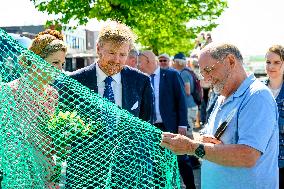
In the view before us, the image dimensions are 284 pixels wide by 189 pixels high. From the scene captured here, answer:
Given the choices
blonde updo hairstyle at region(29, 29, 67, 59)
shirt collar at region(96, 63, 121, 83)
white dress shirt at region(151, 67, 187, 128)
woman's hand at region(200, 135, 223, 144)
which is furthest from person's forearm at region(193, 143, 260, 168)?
white dress shirt at region(151, 67, 187, 128)

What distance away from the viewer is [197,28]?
24.5m

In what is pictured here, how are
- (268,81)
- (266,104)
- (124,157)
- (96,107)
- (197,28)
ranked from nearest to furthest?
(266,104) < (96,107) < (124,157) < (268,81) < (197,28)

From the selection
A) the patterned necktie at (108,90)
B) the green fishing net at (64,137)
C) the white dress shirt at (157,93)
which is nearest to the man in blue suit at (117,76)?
the patterned necktie at (108,90)

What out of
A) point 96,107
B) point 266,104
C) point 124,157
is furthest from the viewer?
point 124,157

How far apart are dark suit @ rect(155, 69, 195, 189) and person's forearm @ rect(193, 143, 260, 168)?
340 cm

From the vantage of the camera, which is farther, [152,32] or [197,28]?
[197,28]

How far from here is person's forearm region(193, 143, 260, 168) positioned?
2.61 meters

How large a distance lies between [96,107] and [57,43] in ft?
2.43

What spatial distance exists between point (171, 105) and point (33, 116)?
3.42m

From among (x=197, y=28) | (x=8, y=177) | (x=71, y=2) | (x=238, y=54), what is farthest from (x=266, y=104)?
(x=197, y=28)

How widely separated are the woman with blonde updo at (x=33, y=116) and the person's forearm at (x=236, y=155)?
0.98 m

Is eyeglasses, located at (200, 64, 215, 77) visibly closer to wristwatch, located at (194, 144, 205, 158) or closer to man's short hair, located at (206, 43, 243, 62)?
man's short hair, located at (206, 43, 243, 62)

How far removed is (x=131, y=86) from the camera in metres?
3.53

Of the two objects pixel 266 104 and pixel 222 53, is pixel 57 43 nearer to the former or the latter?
pixel 222 53
